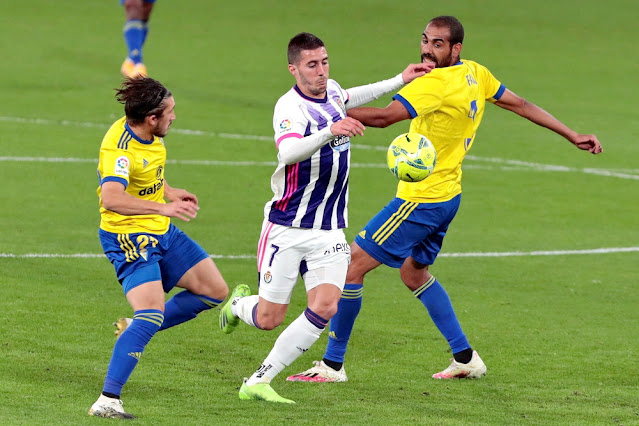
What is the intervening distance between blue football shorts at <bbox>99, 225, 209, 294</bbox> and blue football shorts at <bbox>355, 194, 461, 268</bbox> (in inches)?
56.4

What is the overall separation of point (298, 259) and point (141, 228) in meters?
1.06

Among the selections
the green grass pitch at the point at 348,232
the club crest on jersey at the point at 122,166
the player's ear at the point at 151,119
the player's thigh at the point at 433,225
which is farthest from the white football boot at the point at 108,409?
the player's thigh at the point at 433,225

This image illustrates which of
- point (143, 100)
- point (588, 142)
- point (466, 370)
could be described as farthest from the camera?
point (588, 142)

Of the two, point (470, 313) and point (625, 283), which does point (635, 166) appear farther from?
point (470, 313)

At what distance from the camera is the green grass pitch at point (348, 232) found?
794 cm

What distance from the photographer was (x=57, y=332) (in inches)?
366

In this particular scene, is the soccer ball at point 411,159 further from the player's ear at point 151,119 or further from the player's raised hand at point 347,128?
the player's ear at point 151,119

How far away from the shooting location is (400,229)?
8.52 metres

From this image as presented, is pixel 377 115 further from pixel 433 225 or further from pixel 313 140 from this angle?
pixel 433 225

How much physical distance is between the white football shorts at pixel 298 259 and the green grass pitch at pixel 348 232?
0.77 meters

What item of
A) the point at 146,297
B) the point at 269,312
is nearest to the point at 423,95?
the point at 269,312

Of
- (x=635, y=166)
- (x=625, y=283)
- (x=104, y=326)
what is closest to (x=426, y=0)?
(x=635, y=166)

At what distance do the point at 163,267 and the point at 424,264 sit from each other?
201cm

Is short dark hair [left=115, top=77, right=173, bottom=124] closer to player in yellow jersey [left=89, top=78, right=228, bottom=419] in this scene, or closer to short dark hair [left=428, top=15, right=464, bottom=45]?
player in yellow jersey [left=89, top=78, right=228, bottom=419]
